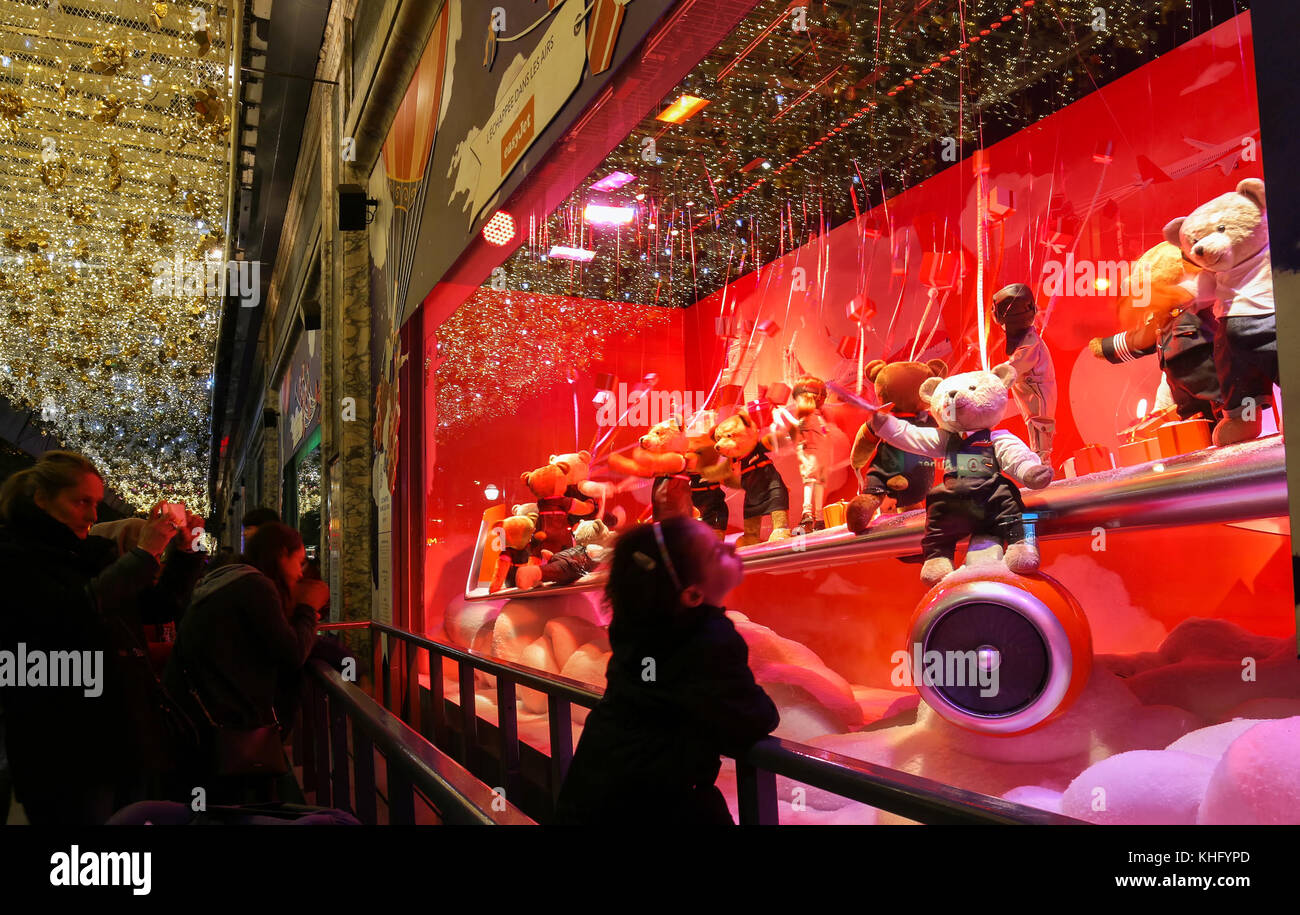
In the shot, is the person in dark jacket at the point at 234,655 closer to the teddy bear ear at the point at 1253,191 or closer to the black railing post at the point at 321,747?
the black railing post at the point at 321,747

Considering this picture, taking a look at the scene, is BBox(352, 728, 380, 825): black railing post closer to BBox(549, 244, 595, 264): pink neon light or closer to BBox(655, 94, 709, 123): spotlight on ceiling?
BBox(655, 94, 709, 123): spotlight on ceiling

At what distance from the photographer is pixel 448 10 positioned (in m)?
4.85

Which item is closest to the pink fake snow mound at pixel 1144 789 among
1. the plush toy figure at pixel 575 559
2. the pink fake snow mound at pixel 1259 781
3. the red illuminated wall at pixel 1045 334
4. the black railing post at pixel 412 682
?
the pink fake snow mound at pixel 1259 781

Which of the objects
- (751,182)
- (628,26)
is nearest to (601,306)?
(751,182)

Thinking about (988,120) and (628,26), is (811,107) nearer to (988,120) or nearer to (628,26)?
(988,120)

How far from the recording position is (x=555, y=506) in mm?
5473

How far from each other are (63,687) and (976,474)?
7.72 feet

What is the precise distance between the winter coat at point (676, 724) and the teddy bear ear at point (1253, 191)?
146 centimetres

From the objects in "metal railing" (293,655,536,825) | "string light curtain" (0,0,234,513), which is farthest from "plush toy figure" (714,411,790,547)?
"string light curtain" (0,0,234,513)

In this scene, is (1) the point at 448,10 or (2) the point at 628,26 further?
(1) the point at 448,10

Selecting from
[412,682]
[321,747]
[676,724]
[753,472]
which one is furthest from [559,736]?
[412,682]

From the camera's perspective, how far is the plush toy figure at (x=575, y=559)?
492cm

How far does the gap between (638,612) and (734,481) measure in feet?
9.63

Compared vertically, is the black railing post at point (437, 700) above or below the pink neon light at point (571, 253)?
below
